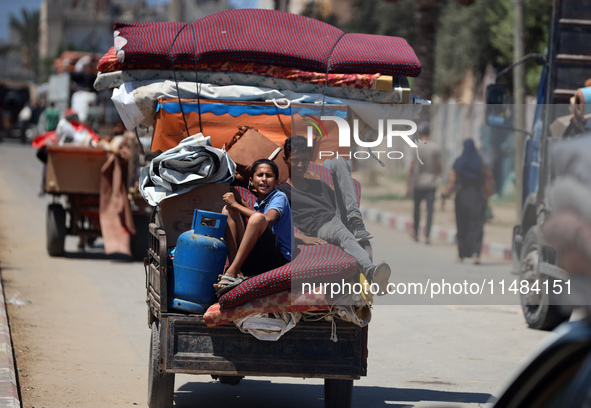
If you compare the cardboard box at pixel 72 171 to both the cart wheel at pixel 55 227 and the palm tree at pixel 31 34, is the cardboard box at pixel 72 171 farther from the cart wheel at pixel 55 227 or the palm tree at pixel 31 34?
the palm tree at pixel 31 34

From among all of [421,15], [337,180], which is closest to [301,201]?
[337,180]

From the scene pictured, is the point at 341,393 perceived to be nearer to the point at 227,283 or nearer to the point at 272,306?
the point at 272,306

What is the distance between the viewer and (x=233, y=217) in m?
5.55

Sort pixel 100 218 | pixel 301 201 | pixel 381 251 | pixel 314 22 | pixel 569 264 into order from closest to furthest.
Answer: pixel 569 264, pixel 301 201, pixel 314 22, pixel 100 218, pixel 381 251

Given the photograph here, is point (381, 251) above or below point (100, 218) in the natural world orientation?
below

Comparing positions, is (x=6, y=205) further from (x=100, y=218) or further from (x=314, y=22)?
(x=314, y=22)

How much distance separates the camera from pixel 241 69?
21.3 feet

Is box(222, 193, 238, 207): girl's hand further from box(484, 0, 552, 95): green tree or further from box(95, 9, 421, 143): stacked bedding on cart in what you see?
box(484, 0, 552, 95): green tree

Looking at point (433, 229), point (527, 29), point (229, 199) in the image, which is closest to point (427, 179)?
point (433, 229)

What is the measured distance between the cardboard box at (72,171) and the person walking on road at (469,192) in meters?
5.77

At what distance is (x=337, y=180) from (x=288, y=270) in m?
1.17

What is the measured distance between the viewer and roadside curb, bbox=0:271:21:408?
17.5 feet

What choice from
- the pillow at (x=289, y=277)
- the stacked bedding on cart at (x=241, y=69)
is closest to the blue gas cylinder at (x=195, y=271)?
the pillow at (x=289, y=277)

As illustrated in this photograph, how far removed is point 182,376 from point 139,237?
5.73m
